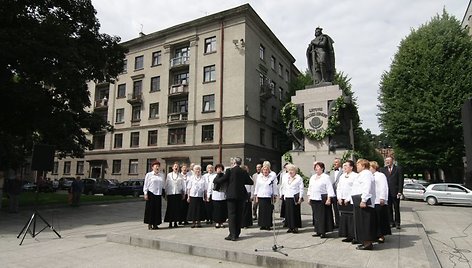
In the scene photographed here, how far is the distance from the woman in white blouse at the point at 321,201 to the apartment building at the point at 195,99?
25.0 meters

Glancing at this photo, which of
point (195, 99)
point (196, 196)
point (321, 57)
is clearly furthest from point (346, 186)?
point (195, 99)

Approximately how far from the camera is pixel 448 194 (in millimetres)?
23266

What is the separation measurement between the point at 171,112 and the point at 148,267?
33.3 meters

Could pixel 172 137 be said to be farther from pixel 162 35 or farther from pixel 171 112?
pixel 162 35

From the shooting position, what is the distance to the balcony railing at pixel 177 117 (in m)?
37.4

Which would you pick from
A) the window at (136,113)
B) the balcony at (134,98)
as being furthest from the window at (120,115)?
the balcony at (134,98)

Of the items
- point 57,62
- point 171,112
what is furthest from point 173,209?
point 171,112

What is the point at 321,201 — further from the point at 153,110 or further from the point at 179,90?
the point at 153,110

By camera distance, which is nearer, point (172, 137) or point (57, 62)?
point (57, 62)

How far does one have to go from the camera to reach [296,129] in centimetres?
1481

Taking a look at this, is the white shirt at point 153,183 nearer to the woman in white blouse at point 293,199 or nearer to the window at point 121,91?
the woman in white blouse at point 293,199

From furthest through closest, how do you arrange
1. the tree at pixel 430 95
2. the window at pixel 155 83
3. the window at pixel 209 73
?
the window at pixel 155 83 < the window at pixel 209 73 < the tree at pixel 430 95

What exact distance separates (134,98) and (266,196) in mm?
34404

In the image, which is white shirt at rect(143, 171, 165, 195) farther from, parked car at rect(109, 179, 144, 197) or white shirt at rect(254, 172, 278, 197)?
parked car at rect(109, 179, 144, 197)
